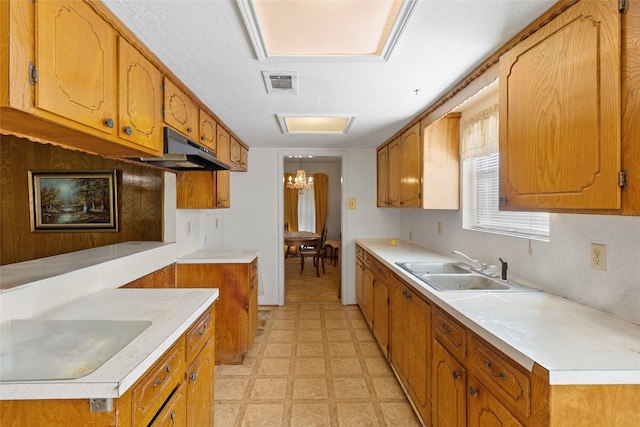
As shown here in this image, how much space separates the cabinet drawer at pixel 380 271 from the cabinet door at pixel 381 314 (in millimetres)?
43

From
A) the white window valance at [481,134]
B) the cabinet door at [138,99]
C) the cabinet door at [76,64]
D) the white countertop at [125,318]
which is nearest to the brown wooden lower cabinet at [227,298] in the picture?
the white countertop at [125,318]

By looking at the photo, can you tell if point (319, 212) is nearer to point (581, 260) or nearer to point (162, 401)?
point (581, 260)

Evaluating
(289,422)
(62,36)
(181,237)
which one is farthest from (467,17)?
(181,237)

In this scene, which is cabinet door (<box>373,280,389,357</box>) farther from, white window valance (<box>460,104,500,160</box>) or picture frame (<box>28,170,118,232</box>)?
picture frame (<box>28,170,118,232</box>)

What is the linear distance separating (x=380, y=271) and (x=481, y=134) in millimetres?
1410

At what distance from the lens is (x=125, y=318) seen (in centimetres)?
124

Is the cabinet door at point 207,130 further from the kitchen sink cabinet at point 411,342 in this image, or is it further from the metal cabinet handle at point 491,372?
the metal cabinet handle at point 491,372

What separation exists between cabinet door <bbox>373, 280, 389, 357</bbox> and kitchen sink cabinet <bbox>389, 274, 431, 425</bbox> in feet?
0.45

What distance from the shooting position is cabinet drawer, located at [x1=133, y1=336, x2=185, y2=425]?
899mm

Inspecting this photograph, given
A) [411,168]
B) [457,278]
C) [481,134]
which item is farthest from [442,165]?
[457,278]

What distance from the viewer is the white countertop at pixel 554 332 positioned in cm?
85

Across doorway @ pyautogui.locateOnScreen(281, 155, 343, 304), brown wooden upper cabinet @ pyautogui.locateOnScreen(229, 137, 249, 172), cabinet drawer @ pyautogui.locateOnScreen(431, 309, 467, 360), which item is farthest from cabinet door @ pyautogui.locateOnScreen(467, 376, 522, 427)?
doorway @ pyautogui.locateOnScreen(281, 155, 343, 304)

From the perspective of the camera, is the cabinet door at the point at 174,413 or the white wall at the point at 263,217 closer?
the cabinet door at the point at 174,413

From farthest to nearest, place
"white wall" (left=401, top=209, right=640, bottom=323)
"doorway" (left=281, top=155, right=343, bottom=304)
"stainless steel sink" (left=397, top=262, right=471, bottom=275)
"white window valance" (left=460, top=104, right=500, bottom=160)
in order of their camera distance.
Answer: "doorway" (left=281, top=155, right=343, bottom=304) → "stainless steel sink" (left=397, top=262, right=471, bottom=275) → "white window valance" (left=460, top=104, right=500, bottom=160) → "white wall" (left=401, top=209, right=640, bottom=323)
